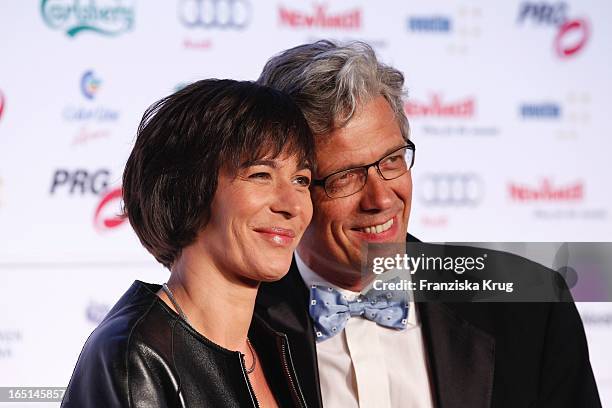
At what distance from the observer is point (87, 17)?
4.30 m

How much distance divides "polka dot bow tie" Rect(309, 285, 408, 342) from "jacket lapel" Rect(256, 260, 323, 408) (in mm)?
32

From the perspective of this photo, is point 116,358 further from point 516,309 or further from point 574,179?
point 574,179

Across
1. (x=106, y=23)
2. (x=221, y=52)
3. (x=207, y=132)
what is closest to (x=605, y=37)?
(x=221, y=52)

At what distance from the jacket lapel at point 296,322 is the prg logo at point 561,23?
2.99 m

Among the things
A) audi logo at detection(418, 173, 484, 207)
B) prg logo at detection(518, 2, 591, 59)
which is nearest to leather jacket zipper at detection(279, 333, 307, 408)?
audi logo at detection(418, 173, 484, 207)

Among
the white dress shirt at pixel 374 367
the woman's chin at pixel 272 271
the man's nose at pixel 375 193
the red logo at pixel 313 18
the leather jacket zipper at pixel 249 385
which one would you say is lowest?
the white dress shirt at pixel 374 367

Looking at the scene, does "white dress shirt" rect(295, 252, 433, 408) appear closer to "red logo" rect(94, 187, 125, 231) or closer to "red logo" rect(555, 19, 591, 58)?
"red logo" rect(94, 187, 125, 231)

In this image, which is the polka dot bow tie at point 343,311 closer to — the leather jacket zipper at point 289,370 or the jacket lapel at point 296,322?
the jacket lapel at point 296,322

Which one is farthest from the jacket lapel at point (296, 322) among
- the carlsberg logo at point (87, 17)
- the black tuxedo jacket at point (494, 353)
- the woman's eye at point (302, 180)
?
the carlsberg logo at point (87, 17)

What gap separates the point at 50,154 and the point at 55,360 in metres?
0.98

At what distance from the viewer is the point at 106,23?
4316mm

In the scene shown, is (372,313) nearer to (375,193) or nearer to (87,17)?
(375,193)

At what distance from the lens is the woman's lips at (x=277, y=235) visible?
1.66m

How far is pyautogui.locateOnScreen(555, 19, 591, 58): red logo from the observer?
4676 mm
